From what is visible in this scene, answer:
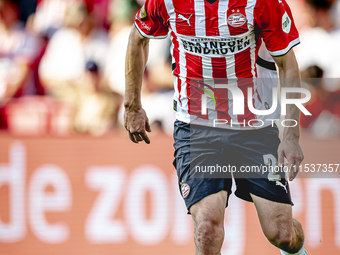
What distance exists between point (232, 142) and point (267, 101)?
1.39 feet

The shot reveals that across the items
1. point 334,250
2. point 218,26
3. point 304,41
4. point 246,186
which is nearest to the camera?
point 218,26

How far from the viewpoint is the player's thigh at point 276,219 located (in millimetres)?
3123

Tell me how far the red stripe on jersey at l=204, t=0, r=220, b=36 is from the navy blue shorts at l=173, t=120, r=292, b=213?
24.9 inches

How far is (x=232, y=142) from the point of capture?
3.16 metres

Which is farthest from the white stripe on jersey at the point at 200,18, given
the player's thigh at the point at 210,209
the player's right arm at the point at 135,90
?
the player's thigh at the point at 210,209

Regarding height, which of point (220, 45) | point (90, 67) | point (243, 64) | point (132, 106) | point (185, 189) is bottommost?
point (185, 189)

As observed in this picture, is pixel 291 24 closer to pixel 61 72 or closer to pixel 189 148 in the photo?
pixel 189 148

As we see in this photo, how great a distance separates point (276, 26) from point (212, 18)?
40cm

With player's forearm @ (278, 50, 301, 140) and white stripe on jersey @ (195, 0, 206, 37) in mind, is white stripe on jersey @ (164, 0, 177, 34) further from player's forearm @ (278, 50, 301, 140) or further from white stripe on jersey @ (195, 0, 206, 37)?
player's forearm @ (278, 50, 301, 140)

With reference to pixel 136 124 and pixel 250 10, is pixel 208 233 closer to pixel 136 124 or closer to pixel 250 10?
pixel 136 124

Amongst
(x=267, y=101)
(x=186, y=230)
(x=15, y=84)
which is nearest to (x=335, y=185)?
(x=186, y=230)

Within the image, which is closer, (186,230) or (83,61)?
(186,230)

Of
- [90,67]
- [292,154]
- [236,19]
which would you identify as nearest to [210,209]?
[292,154]

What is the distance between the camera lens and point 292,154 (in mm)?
3000
